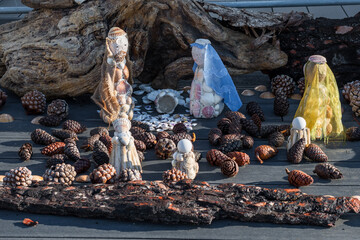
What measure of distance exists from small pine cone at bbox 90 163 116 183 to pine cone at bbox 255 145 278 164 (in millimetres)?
923

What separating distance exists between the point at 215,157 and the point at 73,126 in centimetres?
108

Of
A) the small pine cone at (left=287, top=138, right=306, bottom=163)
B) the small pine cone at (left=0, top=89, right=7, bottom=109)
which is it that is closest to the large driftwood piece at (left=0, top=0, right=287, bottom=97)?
the small pine cone at (left=0, top=89, right=7, bottom=109)

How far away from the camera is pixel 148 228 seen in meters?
3.09

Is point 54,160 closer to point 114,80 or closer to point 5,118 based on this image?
point 114,80

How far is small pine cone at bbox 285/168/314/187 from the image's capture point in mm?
3432

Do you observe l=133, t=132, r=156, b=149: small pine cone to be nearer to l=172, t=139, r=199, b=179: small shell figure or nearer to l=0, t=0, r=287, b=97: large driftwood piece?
l=172, t=139, r=199, b=179: small shell figure

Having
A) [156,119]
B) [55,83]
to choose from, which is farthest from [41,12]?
[156,119]

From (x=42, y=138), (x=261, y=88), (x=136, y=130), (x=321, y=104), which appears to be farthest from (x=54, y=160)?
(x=261, y=88)

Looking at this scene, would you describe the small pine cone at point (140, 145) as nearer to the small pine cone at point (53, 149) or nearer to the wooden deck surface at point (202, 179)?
the wooden deck surface at point (202, 179)

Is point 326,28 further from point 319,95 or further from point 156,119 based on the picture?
point 156,119

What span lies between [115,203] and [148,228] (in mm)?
222

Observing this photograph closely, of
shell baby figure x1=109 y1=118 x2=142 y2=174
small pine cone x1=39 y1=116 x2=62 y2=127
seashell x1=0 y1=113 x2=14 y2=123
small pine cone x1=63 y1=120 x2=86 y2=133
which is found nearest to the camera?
shell baby figure x1=109 y1=118 x2=142 y2=174

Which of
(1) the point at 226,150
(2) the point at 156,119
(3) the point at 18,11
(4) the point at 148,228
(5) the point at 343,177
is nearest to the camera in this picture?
(4) the point at 148,228

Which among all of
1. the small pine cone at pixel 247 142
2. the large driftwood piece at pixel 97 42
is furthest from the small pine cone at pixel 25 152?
the small pine cone at pixel 247 142
